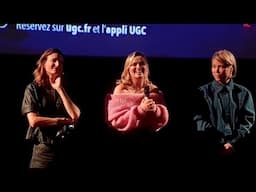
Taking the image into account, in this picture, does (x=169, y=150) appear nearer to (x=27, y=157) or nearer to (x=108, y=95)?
(x=108, y=95)

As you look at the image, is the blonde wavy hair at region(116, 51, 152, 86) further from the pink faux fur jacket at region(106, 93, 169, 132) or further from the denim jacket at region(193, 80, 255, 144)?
the denim jacket at region(193, 80, 255, 144)

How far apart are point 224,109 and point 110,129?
635mm

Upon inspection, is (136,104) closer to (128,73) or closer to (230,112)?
(128,73)

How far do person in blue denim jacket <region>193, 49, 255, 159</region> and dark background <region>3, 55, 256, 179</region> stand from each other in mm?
58

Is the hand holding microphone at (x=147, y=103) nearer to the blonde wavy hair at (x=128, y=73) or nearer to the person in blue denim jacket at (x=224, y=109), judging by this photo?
the blonde wavy hair at (x=128, y=73)

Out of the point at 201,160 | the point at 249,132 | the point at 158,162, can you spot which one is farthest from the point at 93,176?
the point at 249,132

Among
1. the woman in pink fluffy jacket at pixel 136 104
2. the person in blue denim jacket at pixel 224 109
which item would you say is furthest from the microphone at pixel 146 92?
the person in blue denim jacket at pixel 224 109

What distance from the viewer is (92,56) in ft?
11.4

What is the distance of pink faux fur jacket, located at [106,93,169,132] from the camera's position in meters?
3.36

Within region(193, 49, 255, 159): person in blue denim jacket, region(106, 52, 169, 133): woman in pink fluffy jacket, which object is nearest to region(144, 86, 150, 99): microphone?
region(106, 52, 169, 133): woman in pink fluffy jacket

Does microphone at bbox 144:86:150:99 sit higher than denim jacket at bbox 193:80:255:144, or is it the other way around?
microphone at bbox 144:86:150:99

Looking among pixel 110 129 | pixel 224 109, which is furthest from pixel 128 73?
pixel 224 109

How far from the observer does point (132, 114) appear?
3354 millimetres
